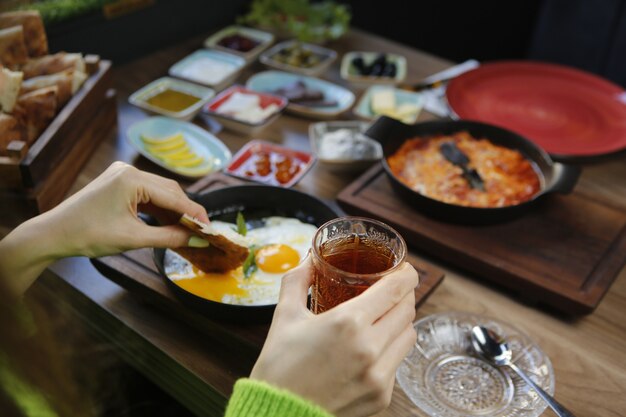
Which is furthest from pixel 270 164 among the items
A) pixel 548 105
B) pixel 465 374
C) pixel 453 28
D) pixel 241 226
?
pixel 453 28

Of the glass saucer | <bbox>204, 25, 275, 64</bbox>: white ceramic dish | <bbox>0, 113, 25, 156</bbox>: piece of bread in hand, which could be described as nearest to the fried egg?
the glass saucer

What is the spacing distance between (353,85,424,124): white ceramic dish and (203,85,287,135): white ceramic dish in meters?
0.33

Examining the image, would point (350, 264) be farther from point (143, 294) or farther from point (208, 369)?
point (143, 294)

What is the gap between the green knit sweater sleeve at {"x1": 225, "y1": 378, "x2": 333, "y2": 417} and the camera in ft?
3.30

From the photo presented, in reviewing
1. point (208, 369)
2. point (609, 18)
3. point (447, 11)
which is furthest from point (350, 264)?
point (447, 11)

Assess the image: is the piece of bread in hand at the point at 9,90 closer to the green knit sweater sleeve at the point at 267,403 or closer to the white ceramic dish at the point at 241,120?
the white ceramic dish at the point at 241,120

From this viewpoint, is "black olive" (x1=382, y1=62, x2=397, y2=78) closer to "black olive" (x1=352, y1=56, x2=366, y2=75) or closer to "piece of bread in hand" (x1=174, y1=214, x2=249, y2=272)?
"black olive" (x1=352, y1=56, x2=366, y2=75)

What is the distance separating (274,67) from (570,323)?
5.93 feet

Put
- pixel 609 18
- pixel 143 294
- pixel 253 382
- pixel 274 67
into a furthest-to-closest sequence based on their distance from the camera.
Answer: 1. pixel 609 18
2. pixel 274 67
3. pixel 143 294
4. pixel 253 382

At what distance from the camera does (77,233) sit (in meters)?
1.39

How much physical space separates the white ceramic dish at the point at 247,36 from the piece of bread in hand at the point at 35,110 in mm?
1107

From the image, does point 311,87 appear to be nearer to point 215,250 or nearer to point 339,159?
point 339,159

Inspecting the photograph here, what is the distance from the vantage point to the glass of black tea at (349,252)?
1.21m

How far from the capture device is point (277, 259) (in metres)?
1.60
